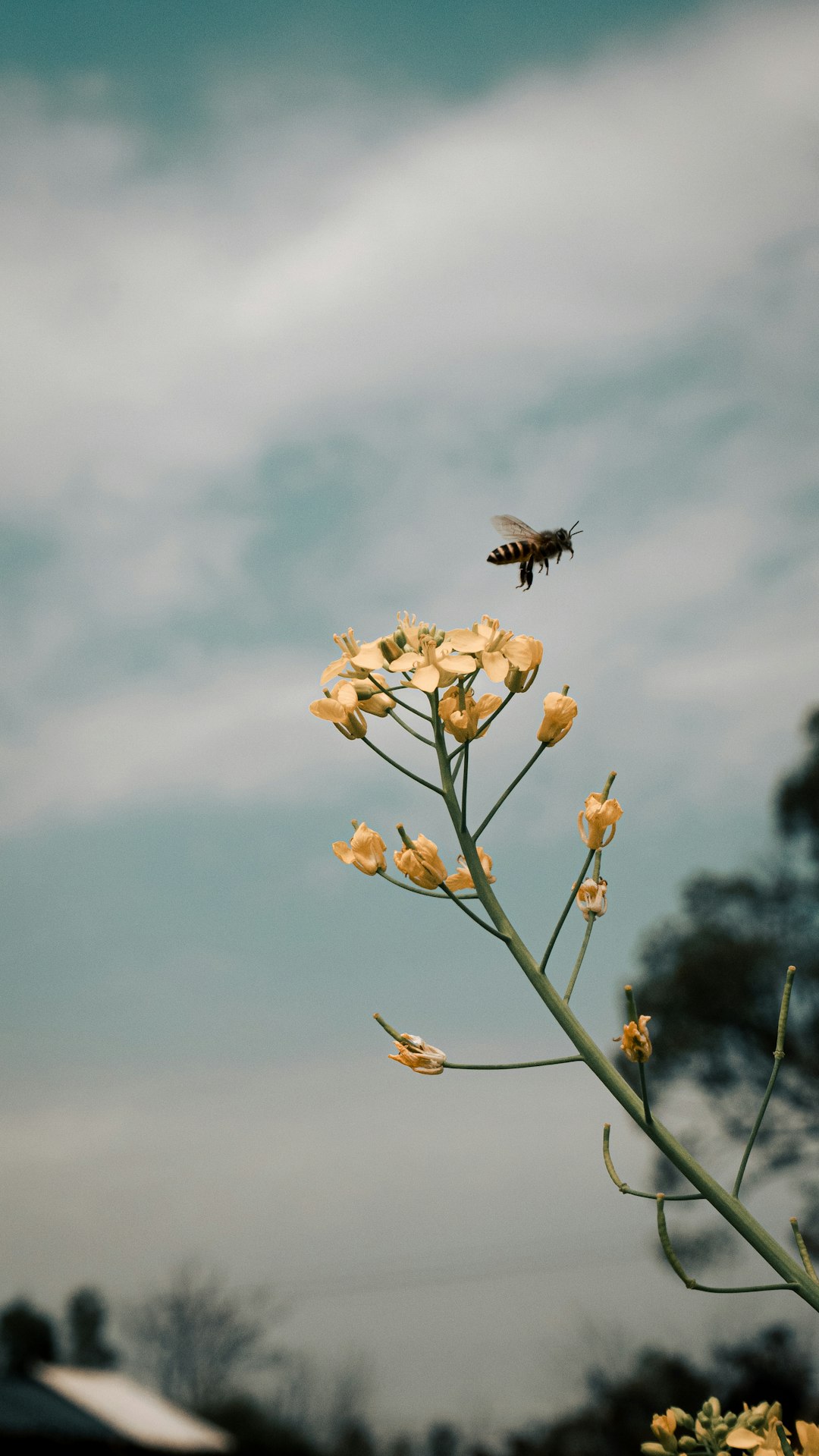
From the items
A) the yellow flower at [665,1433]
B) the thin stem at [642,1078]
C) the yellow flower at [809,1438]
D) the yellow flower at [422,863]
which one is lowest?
the yellow flower at [665,1433]

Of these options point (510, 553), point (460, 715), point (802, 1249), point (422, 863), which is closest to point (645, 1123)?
point (802, 1249)

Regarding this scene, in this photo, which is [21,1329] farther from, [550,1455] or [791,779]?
[791,779]

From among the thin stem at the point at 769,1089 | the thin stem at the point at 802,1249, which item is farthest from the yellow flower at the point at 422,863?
the thin stem at the point at 802,1249

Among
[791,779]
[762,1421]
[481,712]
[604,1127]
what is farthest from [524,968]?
[791,779]

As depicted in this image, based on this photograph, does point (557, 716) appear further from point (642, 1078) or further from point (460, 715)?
point (642, 1078)

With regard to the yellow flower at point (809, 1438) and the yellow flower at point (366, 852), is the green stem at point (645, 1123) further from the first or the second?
the yellow flower at point (809, 1438)

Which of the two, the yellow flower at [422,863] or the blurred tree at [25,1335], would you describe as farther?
the blurred tree at [25,1335]
